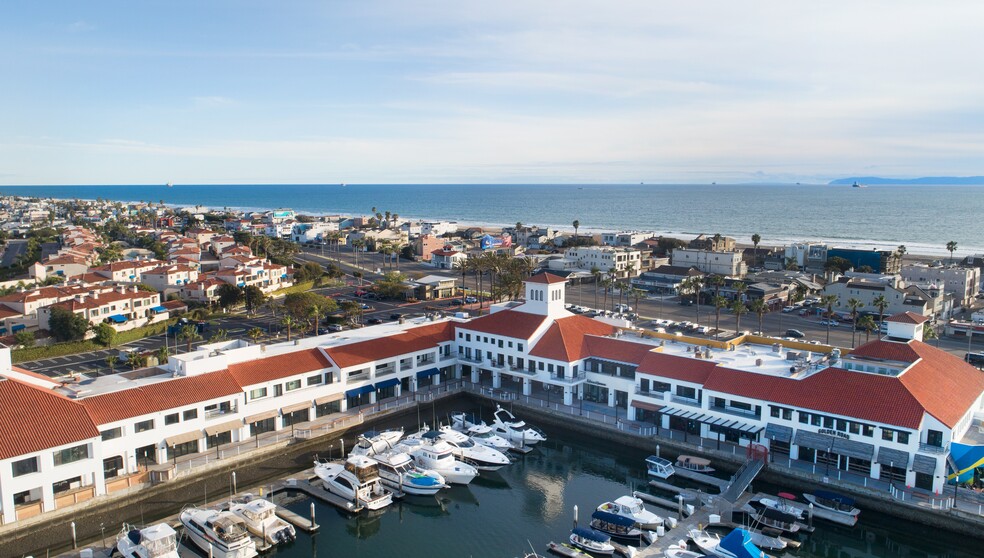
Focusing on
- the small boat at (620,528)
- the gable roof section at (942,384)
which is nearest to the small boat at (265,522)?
the small boat at (620,528)

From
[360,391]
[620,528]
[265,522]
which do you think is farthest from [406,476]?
[620,528]

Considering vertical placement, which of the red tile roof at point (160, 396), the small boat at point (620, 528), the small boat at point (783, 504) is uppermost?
the red tile roof at point (160, 396)

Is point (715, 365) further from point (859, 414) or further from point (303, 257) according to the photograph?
point (303, 257)

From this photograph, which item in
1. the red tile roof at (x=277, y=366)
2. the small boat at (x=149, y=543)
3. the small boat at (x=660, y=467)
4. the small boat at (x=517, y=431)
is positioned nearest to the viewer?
the small boat at (x=149, y=543)

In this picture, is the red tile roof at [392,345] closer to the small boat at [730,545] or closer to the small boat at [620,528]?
the small boat at [620,528]

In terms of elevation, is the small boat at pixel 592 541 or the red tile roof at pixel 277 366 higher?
the red tile roof at pixel 277 366

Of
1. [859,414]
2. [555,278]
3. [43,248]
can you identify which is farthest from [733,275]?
[43,248]

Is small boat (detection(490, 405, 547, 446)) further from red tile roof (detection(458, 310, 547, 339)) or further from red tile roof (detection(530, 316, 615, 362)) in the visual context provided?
red tile roof (detection(458, 310, 547, 339))

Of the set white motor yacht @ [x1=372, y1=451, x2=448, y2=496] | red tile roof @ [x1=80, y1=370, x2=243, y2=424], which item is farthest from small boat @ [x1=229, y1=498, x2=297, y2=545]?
red tile roof @ [x1=80, y1=370, x2=243, y2=424]
